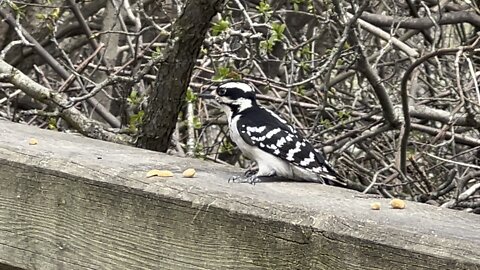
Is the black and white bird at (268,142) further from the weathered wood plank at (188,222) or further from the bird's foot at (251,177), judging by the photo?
the weathered wood plank at (188,222)

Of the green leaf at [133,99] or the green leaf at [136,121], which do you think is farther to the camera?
the green leaf at [133,99]

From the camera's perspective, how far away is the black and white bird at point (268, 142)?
244cm

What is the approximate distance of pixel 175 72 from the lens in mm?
2775

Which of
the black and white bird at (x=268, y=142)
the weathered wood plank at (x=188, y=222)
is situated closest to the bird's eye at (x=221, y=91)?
the black and white bird at (x=268, y=142)

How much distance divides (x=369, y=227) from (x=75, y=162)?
2.07 feet

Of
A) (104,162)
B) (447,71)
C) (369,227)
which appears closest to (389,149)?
(447,71)

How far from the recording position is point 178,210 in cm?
137

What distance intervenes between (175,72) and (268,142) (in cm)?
42

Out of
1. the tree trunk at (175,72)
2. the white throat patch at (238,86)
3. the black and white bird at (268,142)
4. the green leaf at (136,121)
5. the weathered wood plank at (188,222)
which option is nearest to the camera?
the weathered wood plank at (188,222)

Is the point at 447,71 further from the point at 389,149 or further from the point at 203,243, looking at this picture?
the point at 203,243

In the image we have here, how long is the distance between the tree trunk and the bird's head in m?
0.12

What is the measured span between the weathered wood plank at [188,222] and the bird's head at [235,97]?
1.02m

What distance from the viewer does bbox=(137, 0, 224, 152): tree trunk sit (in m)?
2.68

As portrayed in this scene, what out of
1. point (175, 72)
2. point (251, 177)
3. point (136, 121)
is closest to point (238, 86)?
point (175, 72)
